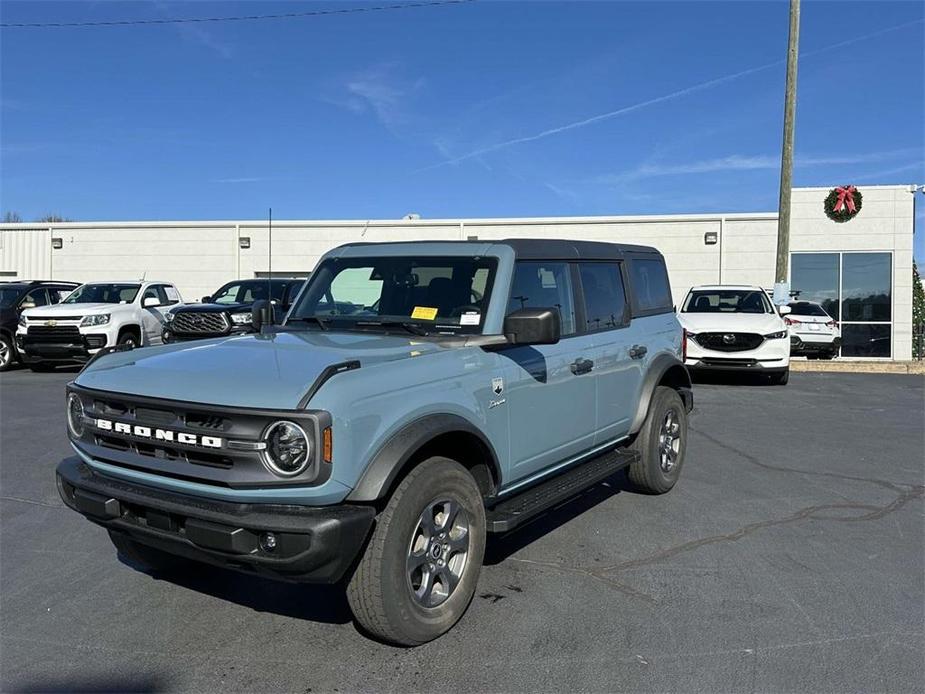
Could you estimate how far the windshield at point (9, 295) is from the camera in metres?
16.0

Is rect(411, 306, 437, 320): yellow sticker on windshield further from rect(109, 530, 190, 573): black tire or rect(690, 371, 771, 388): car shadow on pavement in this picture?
rect(690, 371, 771, 388): car shadow on pavement

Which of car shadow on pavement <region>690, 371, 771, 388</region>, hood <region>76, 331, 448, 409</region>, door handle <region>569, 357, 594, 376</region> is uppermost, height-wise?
hood <region>76, 331, 448, 409</region>

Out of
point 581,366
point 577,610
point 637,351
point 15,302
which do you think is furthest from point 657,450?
point 15,302

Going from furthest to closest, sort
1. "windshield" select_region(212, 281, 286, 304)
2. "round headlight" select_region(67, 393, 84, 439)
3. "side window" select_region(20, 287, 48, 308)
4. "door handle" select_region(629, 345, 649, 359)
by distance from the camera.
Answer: "side window" select_region(20, 287, 48, 308) → "windshield" select_region(212, 281, 286, 304) → "door handle" select_region(629, 345, 649, 359) → "round headlight" select_region(67, 393, 84, 439)

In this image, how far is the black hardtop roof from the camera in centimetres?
465

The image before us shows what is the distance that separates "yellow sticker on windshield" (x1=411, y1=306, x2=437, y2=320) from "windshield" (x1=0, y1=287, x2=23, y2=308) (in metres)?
14.7

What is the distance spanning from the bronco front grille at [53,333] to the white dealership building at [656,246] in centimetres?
966

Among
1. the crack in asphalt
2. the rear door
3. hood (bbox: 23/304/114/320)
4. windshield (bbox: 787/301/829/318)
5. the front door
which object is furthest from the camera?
windshield (bbox: 787/301/829/318)

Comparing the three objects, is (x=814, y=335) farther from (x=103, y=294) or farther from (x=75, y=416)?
(x=75, y=416)

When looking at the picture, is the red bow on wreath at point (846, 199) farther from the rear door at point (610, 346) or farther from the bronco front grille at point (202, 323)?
the rear door at point (610, 346)

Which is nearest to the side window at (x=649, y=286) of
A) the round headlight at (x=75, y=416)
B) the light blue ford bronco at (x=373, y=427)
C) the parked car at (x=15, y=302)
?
the light blue ford bronco at (x=373, y=427)

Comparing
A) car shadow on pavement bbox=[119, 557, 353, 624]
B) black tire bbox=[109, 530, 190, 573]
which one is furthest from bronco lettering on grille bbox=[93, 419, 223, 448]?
car shadow on pavement bbox=[119, 557, 353, 624]

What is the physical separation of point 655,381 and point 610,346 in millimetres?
826

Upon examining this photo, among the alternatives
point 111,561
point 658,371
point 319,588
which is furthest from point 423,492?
point 658,371
